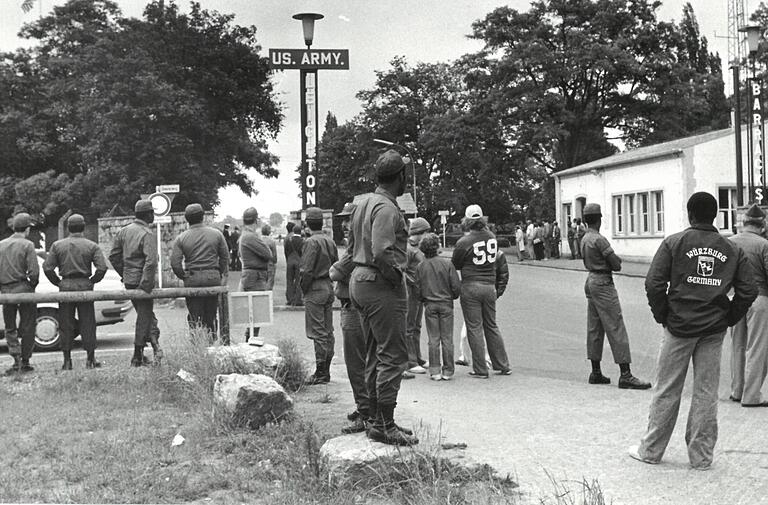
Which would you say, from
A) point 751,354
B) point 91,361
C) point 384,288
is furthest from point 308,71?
point 384,288

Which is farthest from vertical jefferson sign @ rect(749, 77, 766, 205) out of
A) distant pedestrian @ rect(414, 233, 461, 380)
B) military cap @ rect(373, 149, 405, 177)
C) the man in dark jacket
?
military cap @ rect(373, 149, 405, 177)

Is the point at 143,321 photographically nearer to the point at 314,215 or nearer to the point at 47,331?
the point at 314,215

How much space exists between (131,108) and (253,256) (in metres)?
21.5

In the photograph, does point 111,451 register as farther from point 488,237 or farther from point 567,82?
point 567,82

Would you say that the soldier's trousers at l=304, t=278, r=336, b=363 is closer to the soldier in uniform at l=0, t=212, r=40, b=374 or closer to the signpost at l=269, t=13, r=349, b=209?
the soldier in uniform at l=0, t=212, r=40, b=374

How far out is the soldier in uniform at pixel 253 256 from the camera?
43.3ft

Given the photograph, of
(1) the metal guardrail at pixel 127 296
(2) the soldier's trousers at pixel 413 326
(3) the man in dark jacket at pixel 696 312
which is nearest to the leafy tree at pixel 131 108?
(1) the metal guardrail at pixel 127 296

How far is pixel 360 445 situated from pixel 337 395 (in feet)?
11.9

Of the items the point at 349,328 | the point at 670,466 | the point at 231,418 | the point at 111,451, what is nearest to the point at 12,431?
the point at 111,451

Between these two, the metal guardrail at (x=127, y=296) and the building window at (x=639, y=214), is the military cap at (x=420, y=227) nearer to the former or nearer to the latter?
the metal guardrail at (x=127, y=296)

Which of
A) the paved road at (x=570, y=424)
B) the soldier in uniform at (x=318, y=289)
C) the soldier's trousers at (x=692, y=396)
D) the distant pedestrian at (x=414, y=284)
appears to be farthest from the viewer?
the distant pedestrian at (x=414, y=284)

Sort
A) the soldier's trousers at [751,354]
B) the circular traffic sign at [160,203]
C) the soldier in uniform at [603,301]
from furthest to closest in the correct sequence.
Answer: the circular traffic sign at [160,203] < the soldier in uniform at [603,301] < the soldier's trousers at [751,354]

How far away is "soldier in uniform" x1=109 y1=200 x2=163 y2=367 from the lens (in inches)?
441

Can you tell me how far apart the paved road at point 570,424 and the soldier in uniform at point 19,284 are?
4.53 ft
